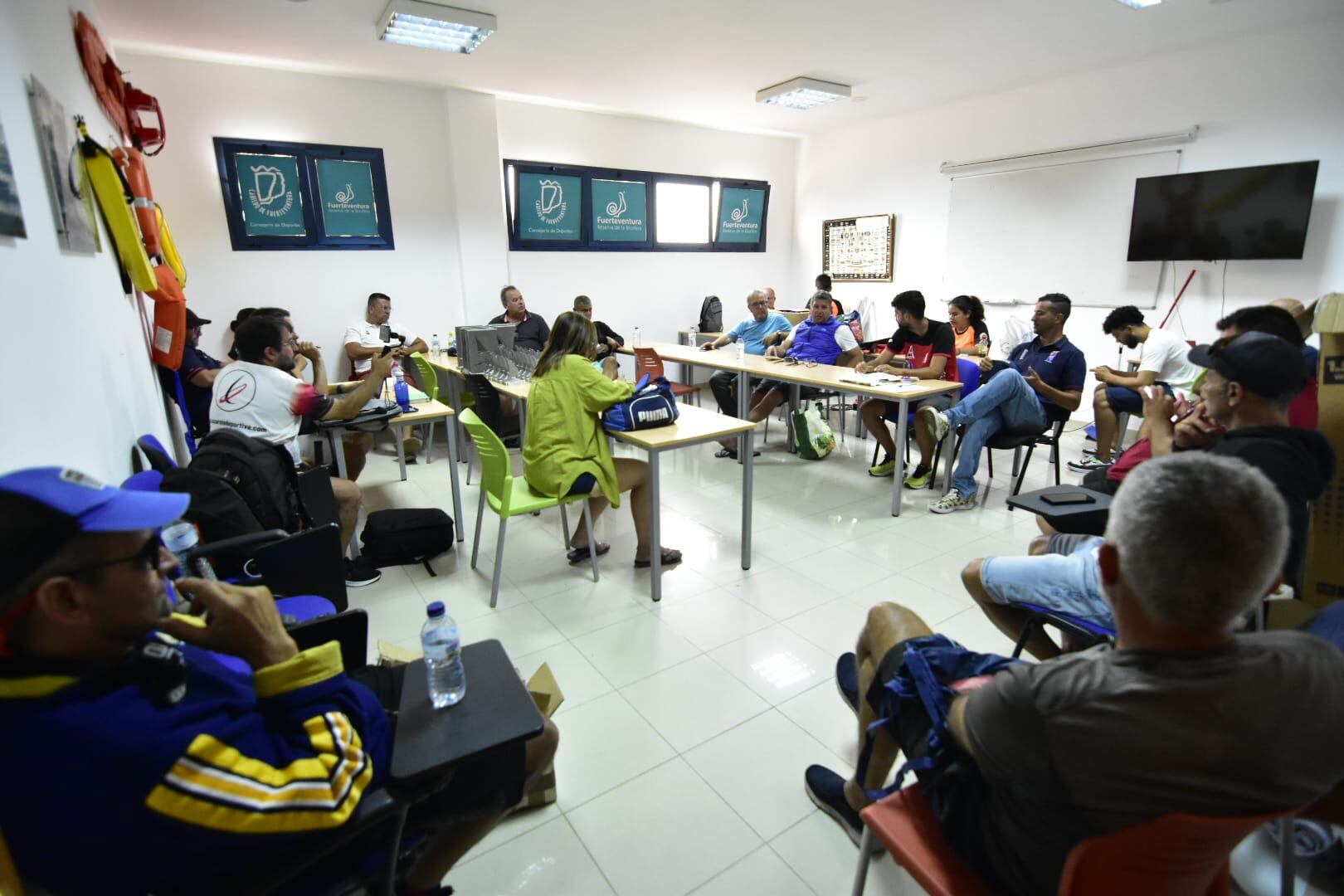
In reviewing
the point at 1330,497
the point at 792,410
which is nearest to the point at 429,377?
the point at 792,410

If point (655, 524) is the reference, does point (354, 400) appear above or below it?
above

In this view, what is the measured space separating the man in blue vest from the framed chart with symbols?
2.68 meters

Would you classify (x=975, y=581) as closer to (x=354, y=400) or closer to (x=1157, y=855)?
(x=1157, y=855)

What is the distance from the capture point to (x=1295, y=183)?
14.9ft

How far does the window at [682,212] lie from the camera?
746 centimetres

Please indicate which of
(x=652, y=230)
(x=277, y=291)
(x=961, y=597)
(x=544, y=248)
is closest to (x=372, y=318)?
(x=277, y=291)

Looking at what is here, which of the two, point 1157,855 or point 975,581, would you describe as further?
point 975,581

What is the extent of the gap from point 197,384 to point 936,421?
14.5 ft

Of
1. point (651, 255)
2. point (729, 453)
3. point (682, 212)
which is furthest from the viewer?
point (682, 212)

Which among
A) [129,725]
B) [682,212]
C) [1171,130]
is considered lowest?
[129,725]

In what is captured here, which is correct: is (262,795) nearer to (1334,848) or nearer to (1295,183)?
(1334,848)

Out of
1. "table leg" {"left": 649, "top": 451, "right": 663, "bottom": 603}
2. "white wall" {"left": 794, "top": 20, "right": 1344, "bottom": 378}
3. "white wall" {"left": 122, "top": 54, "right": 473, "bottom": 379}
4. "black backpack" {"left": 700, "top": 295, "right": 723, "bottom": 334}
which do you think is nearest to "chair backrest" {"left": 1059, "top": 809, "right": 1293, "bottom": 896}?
"table leg" {"left": 649, "top": 451, "right": 663, "bottom": 603}

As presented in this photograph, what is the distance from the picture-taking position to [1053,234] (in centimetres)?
596

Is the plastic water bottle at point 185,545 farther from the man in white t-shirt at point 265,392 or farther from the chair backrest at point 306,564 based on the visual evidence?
the man in white t-shirt at point 265,392
